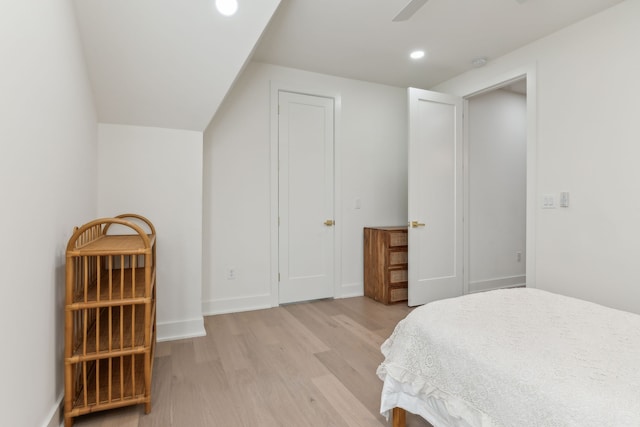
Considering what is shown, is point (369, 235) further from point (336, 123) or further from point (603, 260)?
point (603, 260)

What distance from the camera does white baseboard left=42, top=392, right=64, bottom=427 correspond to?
1434mm

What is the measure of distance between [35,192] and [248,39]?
1.43m

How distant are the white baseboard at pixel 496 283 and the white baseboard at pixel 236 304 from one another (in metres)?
2.36

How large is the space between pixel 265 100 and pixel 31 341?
275 centimetres

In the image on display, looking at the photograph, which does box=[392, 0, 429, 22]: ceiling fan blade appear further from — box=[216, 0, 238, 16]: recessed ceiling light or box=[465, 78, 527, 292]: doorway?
box=[465, 78, 527, 292]: doorway

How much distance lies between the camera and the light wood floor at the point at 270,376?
1658mm

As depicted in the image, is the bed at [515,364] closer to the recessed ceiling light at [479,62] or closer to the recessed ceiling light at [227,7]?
the recessed ceiling light at [227,7]

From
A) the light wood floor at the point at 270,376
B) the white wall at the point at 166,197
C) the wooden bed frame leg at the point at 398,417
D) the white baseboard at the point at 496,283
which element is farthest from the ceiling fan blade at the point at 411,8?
the white baseboard at the point at 496,283

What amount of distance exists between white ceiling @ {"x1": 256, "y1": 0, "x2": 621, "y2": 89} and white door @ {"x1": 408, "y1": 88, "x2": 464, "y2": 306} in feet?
1.50

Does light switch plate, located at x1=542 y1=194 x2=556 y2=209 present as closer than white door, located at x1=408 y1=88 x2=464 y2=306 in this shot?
Yes

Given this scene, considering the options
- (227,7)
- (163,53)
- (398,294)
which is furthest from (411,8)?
(398,294)

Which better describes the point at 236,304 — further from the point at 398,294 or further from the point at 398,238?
the point at 398,238


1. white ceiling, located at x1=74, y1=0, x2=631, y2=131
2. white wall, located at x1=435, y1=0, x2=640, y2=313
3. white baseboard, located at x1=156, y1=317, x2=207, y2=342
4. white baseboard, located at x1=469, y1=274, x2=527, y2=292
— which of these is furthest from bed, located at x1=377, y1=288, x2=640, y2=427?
white baseboard, located at x1=469, y1=274, x2=527, y2=292

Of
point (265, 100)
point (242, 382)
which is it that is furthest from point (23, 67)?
point (265, 100)
